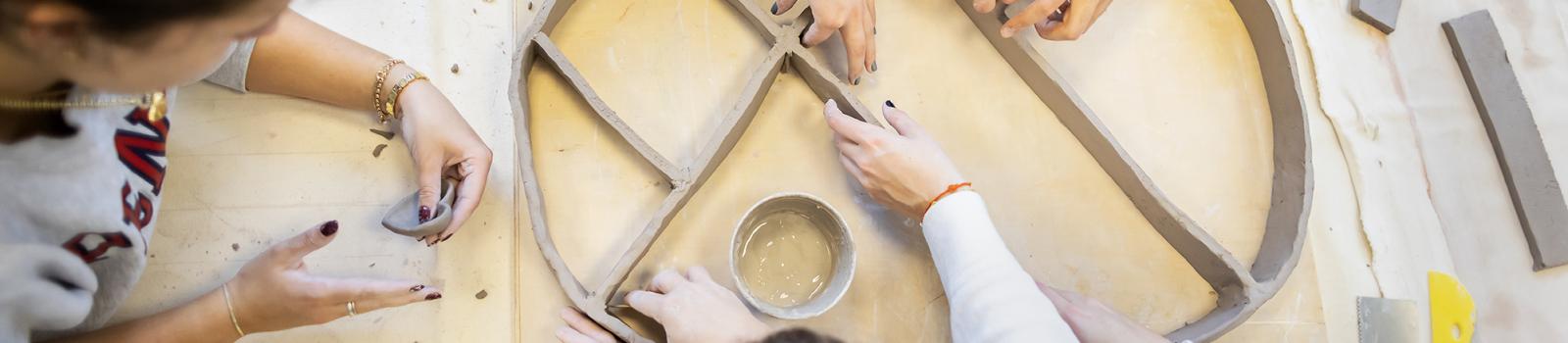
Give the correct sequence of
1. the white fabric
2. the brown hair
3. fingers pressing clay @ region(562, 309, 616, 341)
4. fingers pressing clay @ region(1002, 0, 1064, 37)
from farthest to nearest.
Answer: fingers pressing clay @ region(1002, 0, 1064, 37) < fingers pressing clay @ region(562, 309, 616, 341) < the white fabric < the brown hair

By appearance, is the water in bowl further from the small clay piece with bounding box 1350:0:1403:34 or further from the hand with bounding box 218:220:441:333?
the small clay piece with bounding box 1350:0:1403:34

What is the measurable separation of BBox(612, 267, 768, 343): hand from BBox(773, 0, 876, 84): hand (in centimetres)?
37

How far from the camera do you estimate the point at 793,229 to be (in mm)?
1233

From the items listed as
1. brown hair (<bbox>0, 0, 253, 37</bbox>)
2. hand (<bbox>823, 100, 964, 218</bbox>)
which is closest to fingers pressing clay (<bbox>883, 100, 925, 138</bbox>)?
hand (<bbox>823, 100, 964, 218</bbox>)

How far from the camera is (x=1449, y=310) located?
1431 millimetres

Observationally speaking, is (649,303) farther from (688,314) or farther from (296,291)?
(296,291)

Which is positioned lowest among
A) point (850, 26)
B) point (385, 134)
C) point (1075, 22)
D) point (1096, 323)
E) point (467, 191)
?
point (1096, 323)

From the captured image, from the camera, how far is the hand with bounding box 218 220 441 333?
1.07 metres

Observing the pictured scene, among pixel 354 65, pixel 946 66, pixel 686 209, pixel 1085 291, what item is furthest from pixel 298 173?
pixel 1085 291

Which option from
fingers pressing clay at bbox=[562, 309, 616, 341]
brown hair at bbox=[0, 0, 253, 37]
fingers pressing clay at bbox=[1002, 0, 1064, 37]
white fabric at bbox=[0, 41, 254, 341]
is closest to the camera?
brown hair at bbox=[0, 0, 253, 37]

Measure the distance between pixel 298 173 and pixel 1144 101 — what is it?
127cm

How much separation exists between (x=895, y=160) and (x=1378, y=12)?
1.00 m

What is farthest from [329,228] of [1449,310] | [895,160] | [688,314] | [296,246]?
[1449,310]

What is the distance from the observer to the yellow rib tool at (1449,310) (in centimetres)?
142
